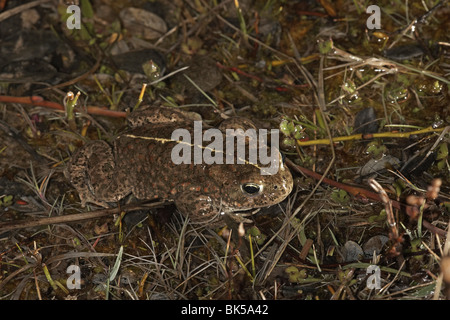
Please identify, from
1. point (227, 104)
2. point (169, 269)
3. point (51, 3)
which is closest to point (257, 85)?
point (227, 104)

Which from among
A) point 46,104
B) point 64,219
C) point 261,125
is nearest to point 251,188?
point 261,125

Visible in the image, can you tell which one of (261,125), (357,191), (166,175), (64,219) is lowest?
(64,219)

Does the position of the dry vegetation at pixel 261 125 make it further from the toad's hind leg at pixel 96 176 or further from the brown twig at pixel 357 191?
the toad's hind leg at pixel 96 176

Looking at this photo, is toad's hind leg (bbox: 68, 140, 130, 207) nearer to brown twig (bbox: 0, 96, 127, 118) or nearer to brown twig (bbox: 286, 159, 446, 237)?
brown twig (bbox: 0, 96, 127, 118)

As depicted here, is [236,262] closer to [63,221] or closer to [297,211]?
[297,211]

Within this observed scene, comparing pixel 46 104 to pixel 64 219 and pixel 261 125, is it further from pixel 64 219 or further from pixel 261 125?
pixel 261 125

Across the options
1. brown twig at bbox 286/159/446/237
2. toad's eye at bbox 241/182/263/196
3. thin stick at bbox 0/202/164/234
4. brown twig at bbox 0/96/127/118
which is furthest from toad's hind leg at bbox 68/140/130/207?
brown twig at bbox 286/159/446/237

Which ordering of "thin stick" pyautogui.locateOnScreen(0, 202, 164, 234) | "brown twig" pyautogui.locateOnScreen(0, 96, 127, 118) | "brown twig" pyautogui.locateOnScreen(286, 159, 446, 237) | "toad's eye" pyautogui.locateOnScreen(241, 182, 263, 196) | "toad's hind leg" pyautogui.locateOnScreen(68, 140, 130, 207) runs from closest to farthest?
"brown twig" pyautogui.locateOnScreen(286, 159, 446, 237), "toad's eye" pyautogui.locateOnScreen(241, 182, 263, 196), "thin stick" pyautogui.locateOnScreen(0, 202, 164, 234), "toad's hind leg" pyautogui.locateOnScreen(68, 140, 130, 207), "brown twig" pyautogui.locateOnScreen(0, 96, 127, 118)
